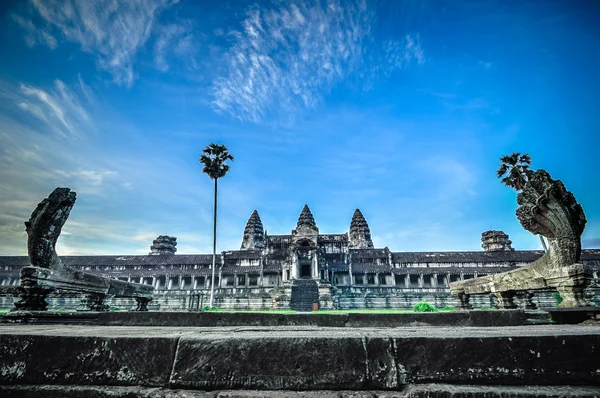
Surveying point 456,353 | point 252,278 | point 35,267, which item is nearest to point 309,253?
point 252,278

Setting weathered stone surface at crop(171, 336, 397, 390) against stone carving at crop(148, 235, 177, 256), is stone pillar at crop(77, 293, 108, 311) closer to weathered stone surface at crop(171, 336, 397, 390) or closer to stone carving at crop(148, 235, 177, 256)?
weathered stone surface at crop(171, 336, 397, 390)

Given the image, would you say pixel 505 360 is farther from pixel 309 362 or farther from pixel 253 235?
pixel 253 235

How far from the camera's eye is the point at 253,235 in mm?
54656

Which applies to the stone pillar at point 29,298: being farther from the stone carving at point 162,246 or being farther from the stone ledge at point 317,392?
the stone carving at point 162,246

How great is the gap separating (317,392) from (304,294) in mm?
29893

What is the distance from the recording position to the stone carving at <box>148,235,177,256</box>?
58.0 meters

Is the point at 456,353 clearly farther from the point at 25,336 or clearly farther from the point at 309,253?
the point at 309,253

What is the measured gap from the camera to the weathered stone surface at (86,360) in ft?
6.36

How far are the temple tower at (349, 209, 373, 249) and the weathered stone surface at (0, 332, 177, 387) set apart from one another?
175 feet

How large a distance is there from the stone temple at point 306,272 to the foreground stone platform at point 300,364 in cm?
2783

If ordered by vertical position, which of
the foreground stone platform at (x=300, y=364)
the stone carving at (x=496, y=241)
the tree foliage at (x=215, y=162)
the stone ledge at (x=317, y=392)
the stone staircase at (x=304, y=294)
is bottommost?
the stone staircase at (x=304, y=294)

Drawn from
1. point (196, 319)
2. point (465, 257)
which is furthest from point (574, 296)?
point (465, 257)

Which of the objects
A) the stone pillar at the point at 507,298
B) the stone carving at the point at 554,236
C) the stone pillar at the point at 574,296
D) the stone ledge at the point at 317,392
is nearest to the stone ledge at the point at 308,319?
the stone pillar at the point at 574,296

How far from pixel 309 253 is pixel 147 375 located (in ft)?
113
